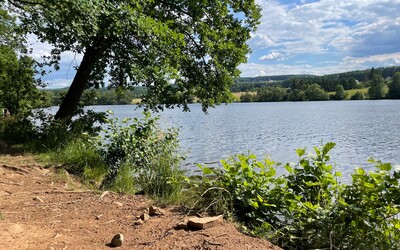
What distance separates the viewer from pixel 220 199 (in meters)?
4.83

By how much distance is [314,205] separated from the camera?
450 centimetres

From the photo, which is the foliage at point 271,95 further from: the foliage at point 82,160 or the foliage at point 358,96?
the foliage at point 82,160

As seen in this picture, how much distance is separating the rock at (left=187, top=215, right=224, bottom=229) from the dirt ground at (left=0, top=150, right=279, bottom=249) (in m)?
0.07

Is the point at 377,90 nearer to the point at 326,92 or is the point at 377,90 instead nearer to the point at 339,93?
the point at 339,93

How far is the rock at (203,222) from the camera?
4.14 meters

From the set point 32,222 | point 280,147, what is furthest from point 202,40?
point 280,147

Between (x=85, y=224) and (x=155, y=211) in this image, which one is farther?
(x=155, y=211)

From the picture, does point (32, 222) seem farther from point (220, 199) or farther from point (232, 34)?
point (232, 34)

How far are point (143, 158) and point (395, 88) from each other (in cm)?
11269

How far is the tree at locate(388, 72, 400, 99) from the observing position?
102044mm

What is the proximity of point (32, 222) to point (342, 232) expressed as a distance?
12.9 ft

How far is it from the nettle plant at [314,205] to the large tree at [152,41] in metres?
4.92

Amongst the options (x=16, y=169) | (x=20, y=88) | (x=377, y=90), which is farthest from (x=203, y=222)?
(x=377, y=90)

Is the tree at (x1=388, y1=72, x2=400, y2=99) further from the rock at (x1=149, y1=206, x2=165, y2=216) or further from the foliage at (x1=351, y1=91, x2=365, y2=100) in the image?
the rock at (x1=149, y1=206, x2=165, y2=216)
